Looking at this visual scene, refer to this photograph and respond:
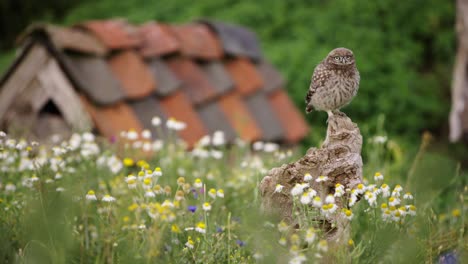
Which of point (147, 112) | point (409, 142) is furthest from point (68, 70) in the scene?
point (409, 142)

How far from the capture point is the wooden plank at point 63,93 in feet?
18.8

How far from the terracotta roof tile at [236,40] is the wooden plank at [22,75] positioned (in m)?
2.23

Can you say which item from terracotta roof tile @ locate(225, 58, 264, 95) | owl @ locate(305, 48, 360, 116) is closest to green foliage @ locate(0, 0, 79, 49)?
terracotta roof tile @ locate(225, 58, 264, 95)

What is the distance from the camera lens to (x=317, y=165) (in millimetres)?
3588

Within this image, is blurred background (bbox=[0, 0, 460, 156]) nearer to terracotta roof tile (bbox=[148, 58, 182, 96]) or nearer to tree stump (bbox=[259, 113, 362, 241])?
terracotta roof tile (bbox=[148, 58, 182, 96])

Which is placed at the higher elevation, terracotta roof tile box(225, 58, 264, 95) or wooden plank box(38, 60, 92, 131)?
terracotta roof tile box(225, 58, 264, 95)

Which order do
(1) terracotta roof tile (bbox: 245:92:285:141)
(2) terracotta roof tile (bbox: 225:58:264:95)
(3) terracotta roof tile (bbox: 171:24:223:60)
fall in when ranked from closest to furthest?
(3) terracotta roof tile (bbox: 171:24:223:60)
(1) terracotta roof tile (bbox: 245:92:285:141)
(2) terracotta roof tile (bbox: 225:58:264:95)

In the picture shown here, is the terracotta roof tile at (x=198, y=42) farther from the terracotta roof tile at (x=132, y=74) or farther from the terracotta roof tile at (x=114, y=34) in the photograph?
the terracotta roof tile at (x=132, y=74)

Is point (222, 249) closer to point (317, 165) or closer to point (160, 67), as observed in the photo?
point (317, 165)

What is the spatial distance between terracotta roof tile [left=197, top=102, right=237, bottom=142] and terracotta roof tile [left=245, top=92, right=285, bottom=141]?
1.45ft

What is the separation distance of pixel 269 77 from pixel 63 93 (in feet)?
9.14

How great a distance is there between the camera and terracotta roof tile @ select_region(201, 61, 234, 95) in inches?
280

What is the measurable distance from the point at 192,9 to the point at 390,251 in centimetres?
782

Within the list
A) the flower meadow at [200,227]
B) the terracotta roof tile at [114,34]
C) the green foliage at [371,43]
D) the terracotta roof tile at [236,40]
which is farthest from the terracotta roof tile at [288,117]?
the flower meadow at [200,227]
